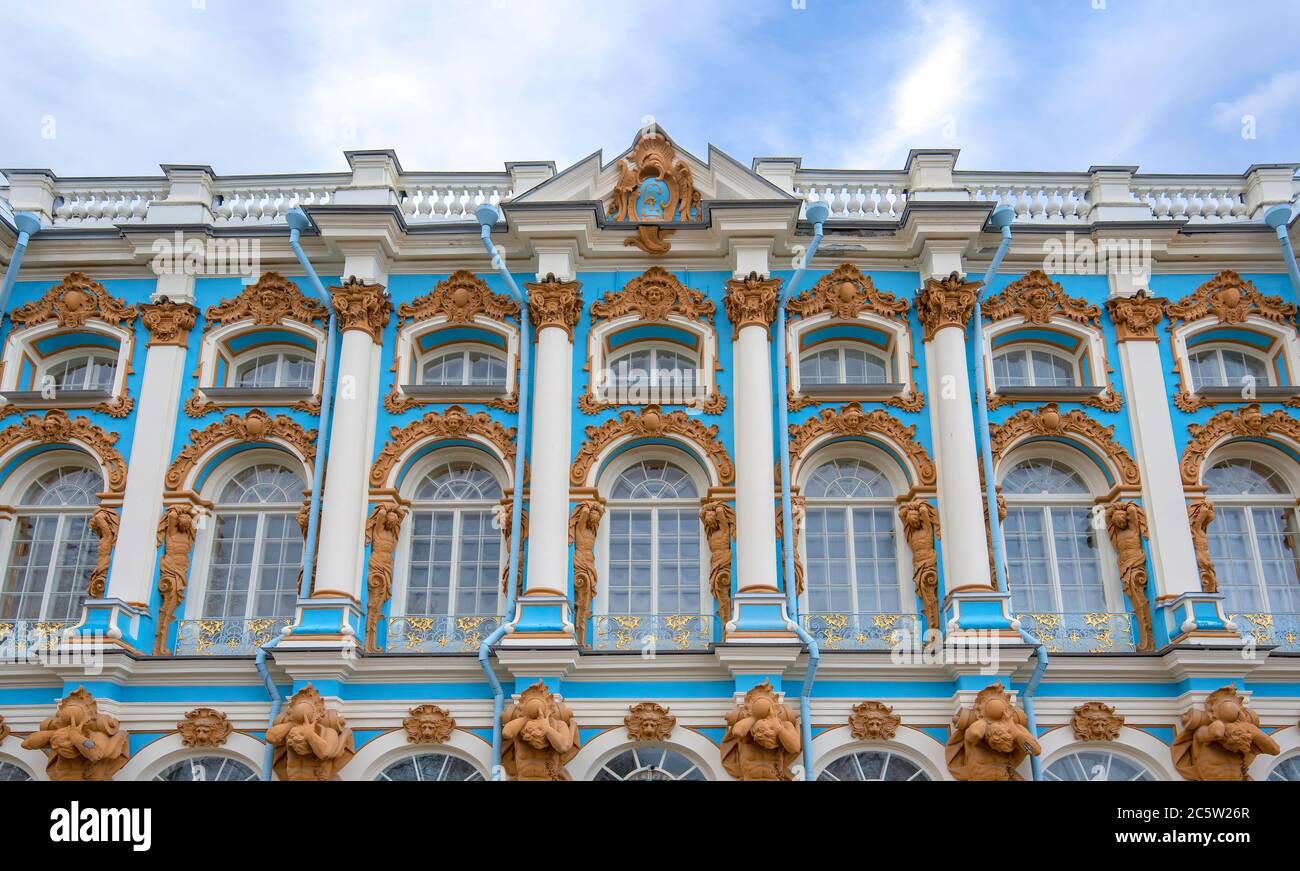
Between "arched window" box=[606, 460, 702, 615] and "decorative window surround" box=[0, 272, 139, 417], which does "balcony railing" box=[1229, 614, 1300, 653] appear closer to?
"arched window" box=[606, 460, 702, 615]

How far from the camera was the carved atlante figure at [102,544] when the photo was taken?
16219 mm

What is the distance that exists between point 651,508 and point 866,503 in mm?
2869

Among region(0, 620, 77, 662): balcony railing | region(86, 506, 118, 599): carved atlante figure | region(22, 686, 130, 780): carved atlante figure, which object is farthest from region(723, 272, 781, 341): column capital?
region(0, 620, 77, 662): balcony railing

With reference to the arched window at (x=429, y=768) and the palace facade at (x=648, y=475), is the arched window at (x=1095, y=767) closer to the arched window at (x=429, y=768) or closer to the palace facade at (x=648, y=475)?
the palace facade at (x=648, y=475)

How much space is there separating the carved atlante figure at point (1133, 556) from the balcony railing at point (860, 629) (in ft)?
9.15

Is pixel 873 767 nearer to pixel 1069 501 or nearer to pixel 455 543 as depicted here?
pixel 1069 501

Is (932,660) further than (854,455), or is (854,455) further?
(854,455)

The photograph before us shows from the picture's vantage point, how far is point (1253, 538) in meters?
16.6

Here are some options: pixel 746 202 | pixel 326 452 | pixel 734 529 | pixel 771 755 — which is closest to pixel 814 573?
pixel 734 529

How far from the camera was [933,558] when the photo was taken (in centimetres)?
1595

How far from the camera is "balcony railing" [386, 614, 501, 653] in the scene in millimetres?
15742

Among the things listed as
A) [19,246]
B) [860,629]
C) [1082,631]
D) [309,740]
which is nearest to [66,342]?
[19,246]

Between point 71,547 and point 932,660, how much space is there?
11391 mm
